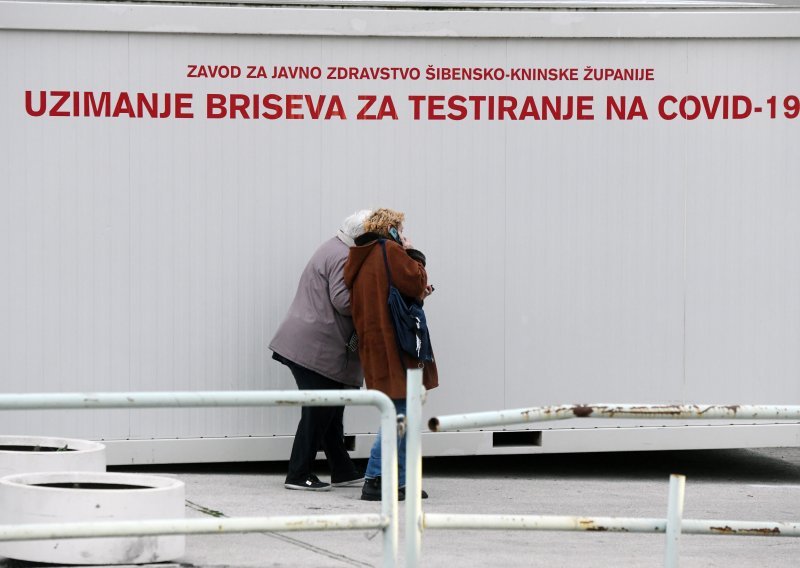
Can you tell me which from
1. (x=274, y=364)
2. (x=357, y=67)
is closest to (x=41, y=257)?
(x=274, y=364)

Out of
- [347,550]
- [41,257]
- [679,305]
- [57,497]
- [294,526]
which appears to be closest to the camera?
[294,526]

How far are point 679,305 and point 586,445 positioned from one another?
3.18 feet

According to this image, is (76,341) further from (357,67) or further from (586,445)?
(586,445)

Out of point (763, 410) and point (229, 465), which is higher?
point (763, 410)

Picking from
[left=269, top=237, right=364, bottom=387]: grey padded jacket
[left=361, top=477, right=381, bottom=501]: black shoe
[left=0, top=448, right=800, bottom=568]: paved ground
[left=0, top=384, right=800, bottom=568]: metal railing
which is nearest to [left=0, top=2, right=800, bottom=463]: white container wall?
[left=0, top=448, right=800, bottom=568]: paved ground

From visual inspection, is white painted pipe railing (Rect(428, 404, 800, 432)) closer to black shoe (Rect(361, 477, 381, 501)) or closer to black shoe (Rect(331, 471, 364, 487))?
black shoe (Rect(361, 477, 381, 501))

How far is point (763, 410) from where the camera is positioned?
468cm

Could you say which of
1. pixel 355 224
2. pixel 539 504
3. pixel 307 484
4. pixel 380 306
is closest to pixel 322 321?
pixel 380 306

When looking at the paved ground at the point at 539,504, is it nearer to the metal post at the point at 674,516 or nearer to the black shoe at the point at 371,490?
the black shoe at the point at 371,490

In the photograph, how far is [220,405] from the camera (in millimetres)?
4332

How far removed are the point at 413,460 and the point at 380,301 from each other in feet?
8.43

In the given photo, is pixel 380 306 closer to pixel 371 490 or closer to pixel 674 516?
pixel 371 490

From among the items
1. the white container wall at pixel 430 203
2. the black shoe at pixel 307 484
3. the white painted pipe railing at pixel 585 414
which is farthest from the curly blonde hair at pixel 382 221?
the white painted pipe railing at pixel 585 414

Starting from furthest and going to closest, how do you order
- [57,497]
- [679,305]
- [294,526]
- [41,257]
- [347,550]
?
[679,305] → [41,257] → [347,550] → [57,497] → [294,526]
